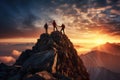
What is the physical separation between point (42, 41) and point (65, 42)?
12751mm

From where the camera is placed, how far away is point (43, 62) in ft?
203

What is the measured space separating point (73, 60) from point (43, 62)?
104 ft

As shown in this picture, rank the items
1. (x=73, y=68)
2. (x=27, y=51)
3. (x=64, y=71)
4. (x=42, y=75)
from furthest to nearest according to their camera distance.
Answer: (x=27, y=51)
(x=73, y=68)
(x=64, y=71)
(x=42, y=75)

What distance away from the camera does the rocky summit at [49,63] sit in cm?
5706

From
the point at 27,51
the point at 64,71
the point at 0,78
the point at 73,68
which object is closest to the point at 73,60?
the point at 73,68

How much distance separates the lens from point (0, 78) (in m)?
63.5

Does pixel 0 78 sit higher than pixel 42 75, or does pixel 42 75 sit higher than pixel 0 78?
pixel 42 75

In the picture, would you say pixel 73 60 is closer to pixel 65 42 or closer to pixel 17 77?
pixel 65 42

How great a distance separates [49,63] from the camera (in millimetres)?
62125

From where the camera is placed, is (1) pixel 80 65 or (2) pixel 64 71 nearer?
(2) pixel 64 71

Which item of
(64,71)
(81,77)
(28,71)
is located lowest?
(81,77)

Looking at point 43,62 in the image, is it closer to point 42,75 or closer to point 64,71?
point 42,75

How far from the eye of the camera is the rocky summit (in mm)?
57062

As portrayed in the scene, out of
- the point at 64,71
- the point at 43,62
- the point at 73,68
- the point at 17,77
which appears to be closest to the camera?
the point at 17,77
